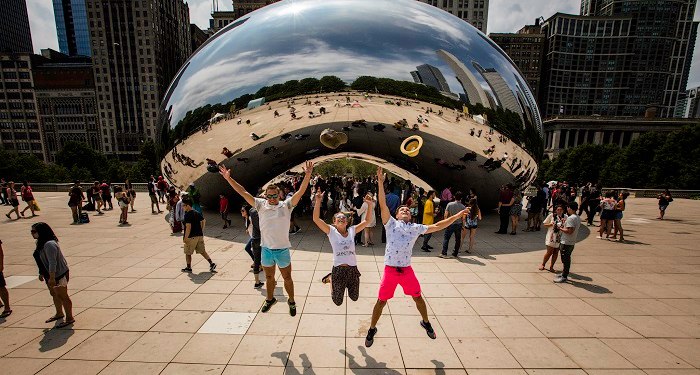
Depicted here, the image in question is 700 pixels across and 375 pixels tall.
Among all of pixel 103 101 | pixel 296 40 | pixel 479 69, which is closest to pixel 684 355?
pixel 479 69

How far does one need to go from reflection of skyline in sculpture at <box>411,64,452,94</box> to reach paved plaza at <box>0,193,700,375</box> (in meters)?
5.18

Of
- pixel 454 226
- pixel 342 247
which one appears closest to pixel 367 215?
pixel 342 247

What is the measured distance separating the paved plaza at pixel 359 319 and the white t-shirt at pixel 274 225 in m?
1.39

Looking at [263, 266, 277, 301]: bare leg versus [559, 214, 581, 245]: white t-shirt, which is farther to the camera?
[559, 214, 581, 245]: white t-shirt

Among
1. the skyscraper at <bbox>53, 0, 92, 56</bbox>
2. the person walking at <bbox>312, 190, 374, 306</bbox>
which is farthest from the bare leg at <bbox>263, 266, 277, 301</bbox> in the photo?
the skyscraper at <bbox>53, 0, 92, 56</bbox>

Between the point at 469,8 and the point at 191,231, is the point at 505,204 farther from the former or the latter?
the point at 469,8

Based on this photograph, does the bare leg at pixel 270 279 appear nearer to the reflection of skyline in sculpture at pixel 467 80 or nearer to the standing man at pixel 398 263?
the standing man at pixel 398 263

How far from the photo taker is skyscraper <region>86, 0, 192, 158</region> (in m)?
92.9

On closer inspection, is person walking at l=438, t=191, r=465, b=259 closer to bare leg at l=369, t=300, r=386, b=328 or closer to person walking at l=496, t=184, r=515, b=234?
person walking at l=496, t=184, r=515, b=234

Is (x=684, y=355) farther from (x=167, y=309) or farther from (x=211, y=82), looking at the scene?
(x=211, y=82)

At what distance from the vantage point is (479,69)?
1034 cm

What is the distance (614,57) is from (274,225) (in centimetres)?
17010

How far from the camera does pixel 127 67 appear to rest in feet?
311

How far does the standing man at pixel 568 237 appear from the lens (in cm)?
636
